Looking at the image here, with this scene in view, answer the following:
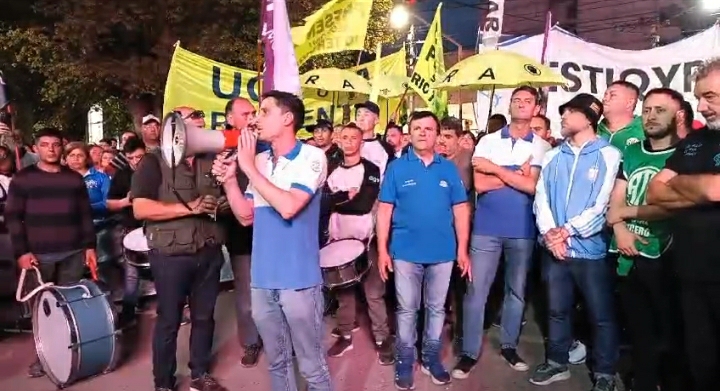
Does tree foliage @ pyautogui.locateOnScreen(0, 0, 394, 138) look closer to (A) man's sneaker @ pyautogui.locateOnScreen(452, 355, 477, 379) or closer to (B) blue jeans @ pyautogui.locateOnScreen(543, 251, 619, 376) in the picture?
(A) man's sneaker @ pyautogui.locateOnScreen(452, 355, 477, 379)

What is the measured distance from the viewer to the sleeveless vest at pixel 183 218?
16.6 ft

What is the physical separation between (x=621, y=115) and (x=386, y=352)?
2.62 meters

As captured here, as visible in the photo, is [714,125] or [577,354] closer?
[714,125]

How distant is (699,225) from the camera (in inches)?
148

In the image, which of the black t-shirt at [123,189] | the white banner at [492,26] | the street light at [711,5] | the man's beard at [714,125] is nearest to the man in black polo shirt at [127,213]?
the black t-shirt at [123,189]

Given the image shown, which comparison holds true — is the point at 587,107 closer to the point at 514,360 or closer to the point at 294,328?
the point at 514,360

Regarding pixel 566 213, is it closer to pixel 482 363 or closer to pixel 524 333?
pixel 482 363

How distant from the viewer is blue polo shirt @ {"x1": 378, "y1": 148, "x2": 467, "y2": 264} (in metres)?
5.44

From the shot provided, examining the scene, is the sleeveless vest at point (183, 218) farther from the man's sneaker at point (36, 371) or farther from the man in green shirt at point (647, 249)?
the man in green shirt at point (647, 249)

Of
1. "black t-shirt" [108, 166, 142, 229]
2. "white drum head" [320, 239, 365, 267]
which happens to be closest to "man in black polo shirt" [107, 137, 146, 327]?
"black t-shirt" [108, 166, 142, 229]

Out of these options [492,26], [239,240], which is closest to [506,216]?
[239,240]

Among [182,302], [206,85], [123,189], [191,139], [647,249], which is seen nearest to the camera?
[191,139]

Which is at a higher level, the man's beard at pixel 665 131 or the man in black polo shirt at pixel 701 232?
the man's beard at pixel 665 131

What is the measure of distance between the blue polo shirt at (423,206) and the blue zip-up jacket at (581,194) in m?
0.62
